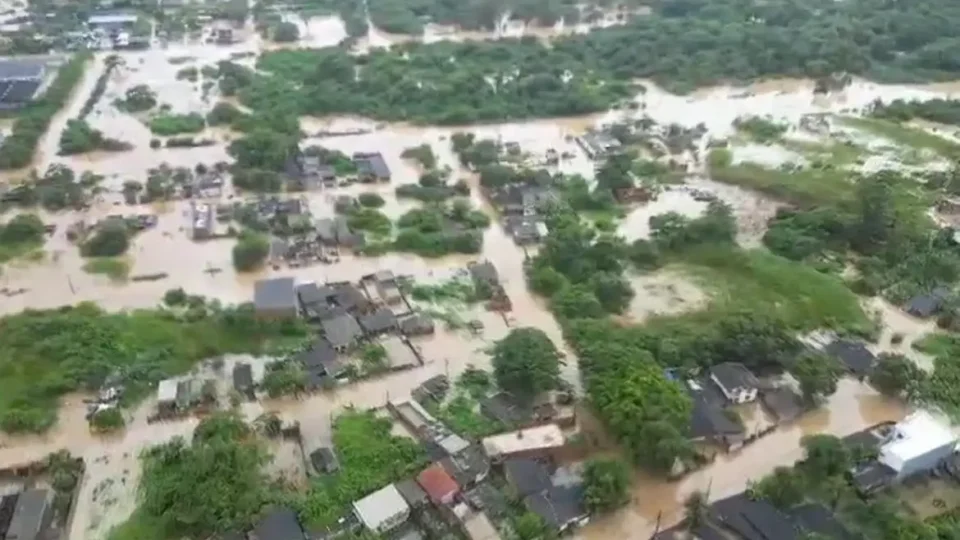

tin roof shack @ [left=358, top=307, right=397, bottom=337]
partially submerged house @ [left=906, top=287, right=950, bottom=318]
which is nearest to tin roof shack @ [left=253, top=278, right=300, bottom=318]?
tin roof shack @ [left=358, top=307, right=397, bottom=337]

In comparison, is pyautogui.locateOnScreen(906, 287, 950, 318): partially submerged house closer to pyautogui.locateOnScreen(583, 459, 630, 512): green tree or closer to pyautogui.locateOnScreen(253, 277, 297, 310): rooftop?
pyautogui.locateOnScreen(583, 459, 630, 512): green tree

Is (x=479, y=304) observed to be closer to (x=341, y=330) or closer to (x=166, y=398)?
(x=341, y=330)

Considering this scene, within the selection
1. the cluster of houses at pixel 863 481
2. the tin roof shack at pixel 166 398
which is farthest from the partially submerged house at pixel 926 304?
the tin roof shack at pixel 166 398

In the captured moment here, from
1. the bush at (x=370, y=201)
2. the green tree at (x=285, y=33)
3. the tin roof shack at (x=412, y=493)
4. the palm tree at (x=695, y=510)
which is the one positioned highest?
the green tree at (x=285, y=33)

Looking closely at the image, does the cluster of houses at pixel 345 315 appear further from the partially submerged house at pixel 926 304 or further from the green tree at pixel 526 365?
the partially submerged house at pixel 926 304

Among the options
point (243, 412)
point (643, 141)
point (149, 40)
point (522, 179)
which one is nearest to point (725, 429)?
point (243, 412)

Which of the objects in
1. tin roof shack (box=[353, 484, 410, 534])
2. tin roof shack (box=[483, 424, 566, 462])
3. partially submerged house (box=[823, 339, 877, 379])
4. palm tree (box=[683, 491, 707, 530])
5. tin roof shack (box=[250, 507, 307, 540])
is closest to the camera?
tin roof shack (box=[250, 507, 307, 540])
